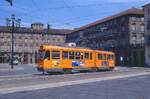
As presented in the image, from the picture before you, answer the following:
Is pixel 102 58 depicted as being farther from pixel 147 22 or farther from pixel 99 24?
pixel 99 24

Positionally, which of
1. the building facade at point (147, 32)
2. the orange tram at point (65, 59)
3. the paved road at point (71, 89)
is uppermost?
the building facade at point (147, 32)

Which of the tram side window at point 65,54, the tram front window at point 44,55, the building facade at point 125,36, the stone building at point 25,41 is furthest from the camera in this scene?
the stone building at point 25,41

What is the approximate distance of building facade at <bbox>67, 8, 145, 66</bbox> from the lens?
77.3 metres

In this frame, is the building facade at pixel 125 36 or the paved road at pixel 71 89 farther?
the building facade at pixel 125 36

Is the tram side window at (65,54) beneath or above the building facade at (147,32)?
beneath

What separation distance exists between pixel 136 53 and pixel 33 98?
64.6 meters

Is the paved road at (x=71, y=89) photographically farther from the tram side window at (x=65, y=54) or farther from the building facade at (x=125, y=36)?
the building facade at (x=125, y=36)

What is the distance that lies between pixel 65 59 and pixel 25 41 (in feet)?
265

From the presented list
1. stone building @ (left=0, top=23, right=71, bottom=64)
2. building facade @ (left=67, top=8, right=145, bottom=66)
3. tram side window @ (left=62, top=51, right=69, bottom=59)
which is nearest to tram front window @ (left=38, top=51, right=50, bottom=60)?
tram side window @ (left=62, top=51, right=69, bottom=59)

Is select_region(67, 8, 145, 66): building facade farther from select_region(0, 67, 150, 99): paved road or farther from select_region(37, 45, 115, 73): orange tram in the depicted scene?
select_region(0, 67, 150, 99): paved road

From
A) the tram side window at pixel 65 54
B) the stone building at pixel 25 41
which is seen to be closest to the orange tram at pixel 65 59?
the tram side window at pixel 65 54

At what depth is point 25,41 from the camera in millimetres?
112375

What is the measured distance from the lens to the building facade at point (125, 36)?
7731cm

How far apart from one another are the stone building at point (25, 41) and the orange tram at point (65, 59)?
68892mm
